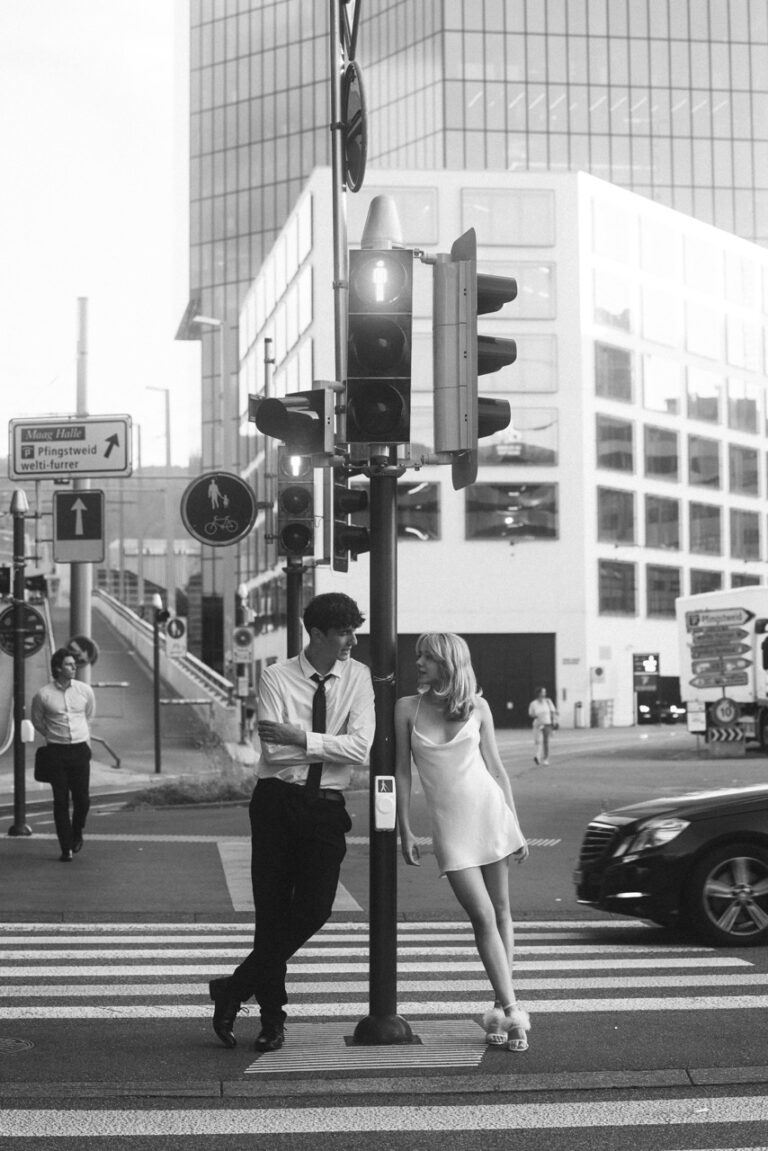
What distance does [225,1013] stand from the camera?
22.7ft

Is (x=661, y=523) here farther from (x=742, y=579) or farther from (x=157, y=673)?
(x=157, y=673)

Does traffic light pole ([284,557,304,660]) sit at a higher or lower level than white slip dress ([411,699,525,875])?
higher

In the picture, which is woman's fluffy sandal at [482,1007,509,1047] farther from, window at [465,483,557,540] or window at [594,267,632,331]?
window at [594,267,632,331]

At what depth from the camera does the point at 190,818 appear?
21.0 meters

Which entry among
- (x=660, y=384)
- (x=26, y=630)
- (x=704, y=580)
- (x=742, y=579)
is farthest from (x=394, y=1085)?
(x=742, y=579)

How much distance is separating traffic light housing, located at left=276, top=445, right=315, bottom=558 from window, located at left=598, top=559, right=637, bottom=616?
5209 cm

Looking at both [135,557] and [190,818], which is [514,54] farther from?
[190,818]

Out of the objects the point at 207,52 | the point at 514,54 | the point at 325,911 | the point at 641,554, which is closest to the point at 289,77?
the point at 207,52

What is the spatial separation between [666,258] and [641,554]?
13.0m

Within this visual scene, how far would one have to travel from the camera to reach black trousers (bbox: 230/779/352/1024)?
683cm

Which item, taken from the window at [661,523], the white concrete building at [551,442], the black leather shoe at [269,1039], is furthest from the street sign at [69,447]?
the window at [661,523]

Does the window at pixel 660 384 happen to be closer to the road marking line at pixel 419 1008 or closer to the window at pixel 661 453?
the window at pixel 661 453

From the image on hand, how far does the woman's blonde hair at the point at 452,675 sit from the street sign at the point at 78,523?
11748mm

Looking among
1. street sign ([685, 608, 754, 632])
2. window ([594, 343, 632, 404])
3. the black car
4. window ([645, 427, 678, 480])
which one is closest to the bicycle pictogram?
the black car
